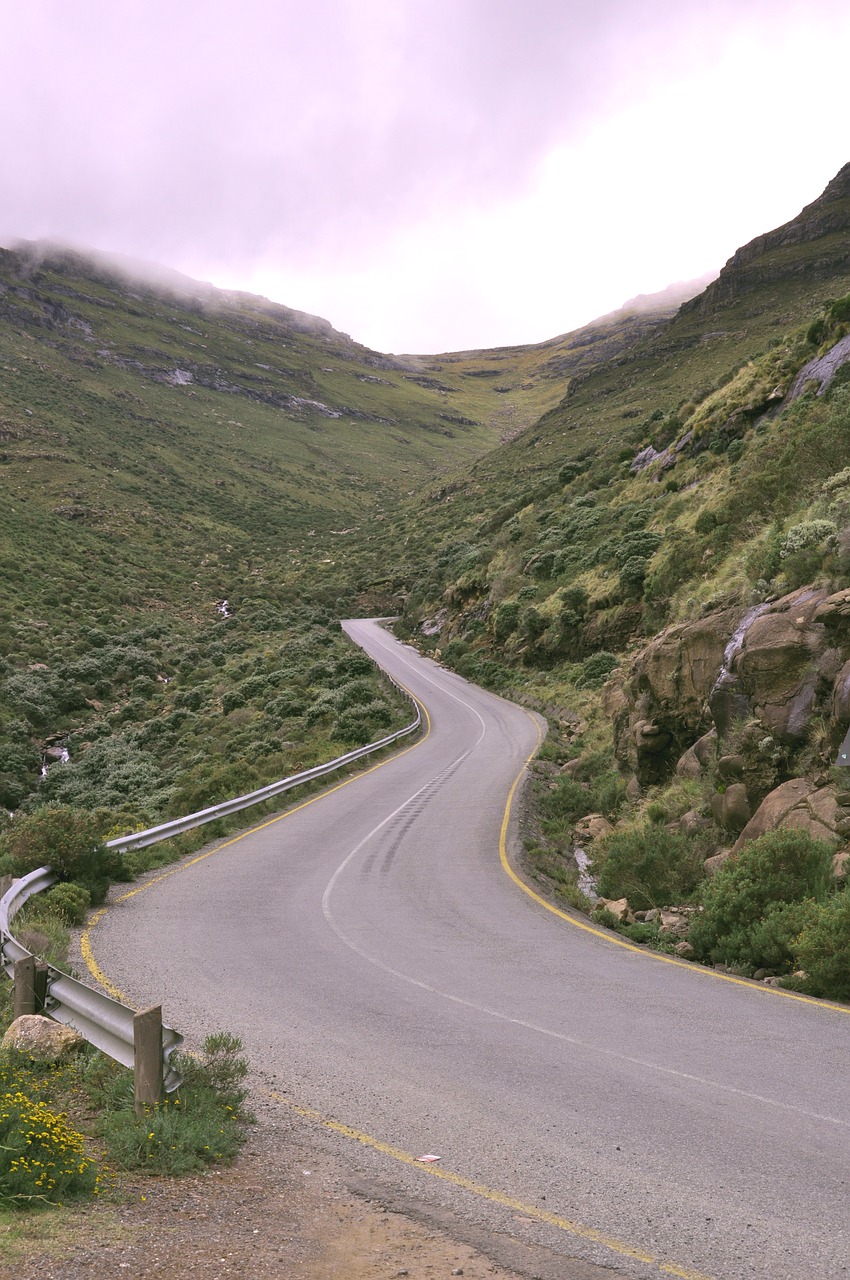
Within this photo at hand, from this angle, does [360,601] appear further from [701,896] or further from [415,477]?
[415,477]

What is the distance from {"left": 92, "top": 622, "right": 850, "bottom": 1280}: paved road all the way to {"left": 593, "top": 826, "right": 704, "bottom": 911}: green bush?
1371mm

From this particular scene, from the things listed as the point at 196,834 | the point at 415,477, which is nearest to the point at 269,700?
the point at 196,834

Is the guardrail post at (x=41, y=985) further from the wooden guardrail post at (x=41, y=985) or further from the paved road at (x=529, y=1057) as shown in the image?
the paved road at (x=529, y=1057)

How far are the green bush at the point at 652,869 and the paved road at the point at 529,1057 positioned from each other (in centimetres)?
137

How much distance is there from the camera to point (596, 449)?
215 feet

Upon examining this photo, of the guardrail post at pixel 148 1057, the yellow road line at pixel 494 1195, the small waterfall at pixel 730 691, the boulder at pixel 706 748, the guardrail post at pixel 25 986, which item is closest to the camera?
the yellow road line at pixel 494 1195

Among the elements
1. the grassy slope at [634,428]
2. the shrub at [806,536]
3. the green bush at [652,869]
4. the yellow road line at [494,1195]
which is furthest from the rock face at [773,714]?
the grassy slope at [634,428]

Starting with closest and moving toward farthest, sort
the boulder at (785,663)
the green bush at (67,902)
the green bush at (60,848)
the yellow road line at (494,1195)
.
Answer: the yellow road line at (494,1195) → the green bush at (67,902) → the green bush at (60,848) → the boulder at (785,663)

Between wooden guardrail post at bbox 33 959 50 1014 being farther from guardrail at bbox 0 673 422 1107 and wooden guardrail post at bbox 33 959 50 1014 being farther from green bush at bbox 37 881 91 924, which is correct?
green bush at bbox 37 881 91 924

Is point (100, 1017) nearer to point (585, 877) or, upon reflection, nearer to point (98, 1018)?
point (98, 1018)

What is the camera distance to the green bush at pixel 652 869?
38.2 feet

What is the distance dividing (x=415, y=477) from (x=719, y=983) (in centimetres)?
13520

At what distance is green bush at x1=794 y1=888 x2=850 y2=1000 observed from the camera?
7688 mm

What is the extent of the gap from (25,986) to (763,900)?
7566 mm
